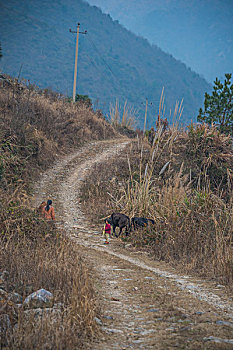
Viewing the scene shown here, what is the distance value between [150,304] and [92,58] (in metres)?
99.6

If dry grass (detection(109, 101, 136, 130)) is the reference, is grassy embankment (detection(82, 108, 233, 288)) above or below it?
below

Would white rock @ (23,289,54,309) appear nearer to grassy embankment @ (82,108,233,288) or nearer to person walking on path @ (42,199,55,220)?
grassy embankment @ (82,108,233,288)

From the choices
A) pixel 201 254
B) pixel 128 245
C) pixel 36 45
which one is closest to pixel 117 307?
pixel 201 254

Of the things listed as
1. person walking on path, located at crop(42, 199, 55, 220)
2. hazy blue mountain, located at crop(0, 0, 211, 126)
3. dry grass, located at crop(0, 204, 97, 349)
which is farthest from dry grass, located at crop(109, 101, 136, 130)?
hazy blue mountain, located at crop(0, 0, 211, 126)

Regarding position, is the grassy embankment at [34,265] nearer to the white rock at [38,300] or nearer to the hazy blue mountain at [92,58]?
the white rock at [38,300]

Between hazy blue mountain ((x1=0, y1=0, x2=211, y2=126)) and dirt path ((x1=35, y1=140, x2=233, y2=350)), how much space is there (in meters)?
48.7

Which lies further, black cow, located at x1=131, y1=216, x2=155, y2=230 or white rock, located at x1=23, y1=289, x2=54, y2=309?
black cow, located at x1=131, y1=216, x2=155, y2=230

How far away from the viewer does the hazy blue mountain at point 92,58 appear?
78.2m

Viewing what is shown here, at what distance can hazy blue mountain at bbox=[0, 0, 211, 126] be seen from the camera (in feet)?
257

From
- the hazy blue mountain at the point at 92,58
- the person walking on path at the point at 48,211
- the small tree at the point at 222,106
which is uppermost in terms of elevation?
the hazy blue mountain at the point at 92,58

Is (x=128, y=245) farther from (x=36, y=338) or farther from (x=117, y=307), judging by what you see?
(x=36, y=338)

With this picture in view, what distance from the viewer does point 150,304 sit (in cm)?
446

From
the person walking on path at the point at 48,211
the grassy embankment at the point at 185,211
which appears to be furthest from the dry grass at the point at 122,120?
the person walking on path at the point at 48,211

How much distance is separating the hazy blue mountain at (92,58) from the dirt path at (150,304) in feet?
160
